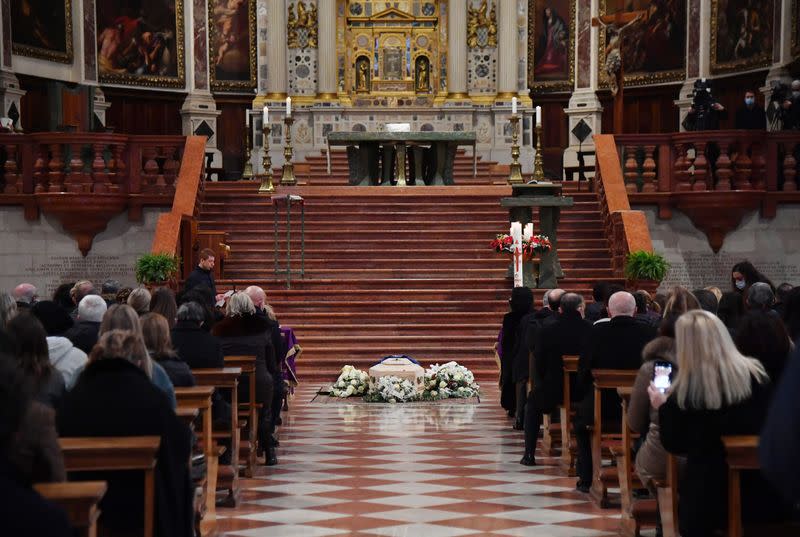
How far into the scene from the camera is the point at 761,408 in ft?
19.8

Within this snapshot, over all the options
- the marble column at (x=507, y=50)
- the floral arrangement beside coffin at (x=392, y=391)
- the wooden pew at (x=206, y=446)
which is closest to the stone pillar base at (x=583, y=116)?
the marble column at (x=507, y=50)

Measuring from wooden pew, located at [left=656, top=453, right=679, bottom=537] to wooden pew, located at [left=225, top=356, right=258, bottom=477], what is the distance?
4.11 metres

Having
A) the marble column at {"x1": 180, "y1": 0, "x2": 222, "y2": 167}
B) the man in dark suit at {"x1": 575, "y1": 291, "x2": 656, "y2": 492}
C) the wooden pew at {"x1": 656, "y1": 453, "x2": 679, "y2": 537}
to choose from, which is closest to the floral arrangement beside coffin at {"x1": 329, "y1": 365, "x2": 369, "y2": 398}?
the man in dark suit at {"x1": 575, "y1": 291, "x2": 656, "y2": 492}

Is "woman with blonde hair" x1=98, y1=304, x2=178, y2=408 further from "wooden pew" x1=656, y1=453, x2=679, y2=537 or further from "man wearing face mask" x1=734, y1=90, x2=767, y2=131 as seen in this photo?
"man wearing face mask" x1=734, y1=90, x2=767, y2=131

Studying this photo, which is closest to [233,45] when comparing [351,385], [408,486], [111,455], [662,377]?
[351,385]

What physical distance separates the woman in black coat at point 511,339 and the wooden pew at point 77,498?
8.65 m

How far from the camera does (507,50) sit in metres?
29.4

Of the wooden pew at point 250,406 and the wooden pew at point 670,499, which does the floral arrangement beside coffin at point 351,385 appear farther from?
the wooden pew at point 670,499

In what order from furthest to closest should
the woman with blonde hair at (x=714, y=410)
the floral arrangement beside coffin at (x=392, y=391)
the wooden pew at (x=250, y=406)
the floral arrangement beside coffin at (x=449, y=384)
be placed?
1. the floral arrangement beside coffin at (x=449, y=384)
2. the floral arrangement beside coffin at (x=392, y=391)
3. the wooden pew at (x=250, y=406)
4. the woman with blonde hair at (x=714, y=410)

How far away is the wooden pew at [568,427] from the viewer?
10656mm

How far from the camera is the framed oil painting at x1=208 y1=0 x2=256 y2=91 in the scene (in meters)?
30.0

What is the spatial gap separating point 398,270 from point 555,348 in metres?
9.30

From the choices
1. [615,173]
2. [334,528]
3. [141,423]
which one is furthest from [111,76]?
[141,423]

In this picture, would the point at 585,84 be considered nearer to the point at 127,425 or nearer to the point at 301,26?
the point at 301,26
